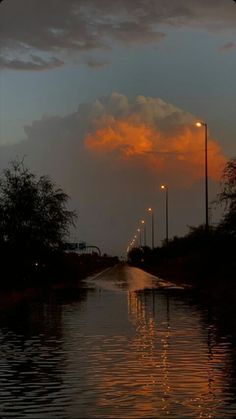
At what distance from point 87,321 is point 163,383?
14.1 meters

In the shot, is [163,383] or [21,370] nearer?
[163,383]

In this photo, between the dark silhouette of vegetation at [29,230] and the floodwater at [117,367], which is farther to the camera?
the dark silhouette of vegetation at [29,230]

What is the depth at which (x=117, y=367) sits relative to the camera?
51.9ft

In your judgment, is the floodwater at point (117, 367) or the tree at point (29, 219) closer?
the floodwater at point (117, 367)

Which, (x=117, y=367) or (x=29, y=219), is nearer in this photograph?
(x=117, y=367)

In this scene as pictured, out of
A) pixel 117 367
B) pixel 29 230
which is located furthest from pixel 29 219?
pixel 117 367

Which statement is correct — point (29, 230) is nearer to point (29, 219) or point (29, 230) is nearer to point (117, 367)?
point (29, 219)

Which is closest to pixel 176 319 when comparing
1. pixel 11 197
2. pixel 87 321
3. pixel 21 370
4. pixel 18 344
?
pixel 87 321

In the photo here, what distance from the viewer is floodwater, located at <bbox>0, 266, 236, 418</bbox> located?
11602 millimetres

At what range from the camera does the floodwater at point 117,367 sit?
38.1ft

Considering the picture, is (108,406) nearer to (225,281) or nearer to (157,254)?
(225,281)

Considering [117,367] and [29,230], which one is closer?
[117,367]

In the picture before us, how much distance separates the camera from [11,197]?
5231 centimetres

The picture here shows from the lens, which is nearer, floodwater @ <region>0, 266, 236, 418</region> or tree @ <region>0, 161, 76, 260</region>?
floodwater @ <region>0, 266, 236, 418</region>
